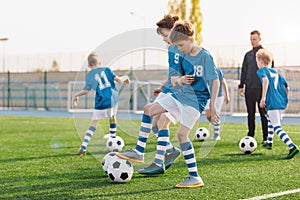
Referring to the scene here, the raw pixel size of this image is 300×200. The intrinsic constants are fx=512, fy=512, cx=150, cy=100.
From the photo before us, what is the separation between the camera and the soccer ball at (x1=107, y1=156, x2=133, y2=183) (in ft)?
17.7

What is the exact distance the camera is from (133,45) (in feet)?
22.7

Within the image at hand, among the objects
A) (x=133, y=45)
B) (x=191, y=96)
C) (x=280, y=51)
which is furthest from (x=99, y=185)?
(x=280, y=51)

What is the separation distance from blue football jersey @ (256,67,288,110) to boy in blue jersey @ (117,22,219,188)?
A: 2925 mm

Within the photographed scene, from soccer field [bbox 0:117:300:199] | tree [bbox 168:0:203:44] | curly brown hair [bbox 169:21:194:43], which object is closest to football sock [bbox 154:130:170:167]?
soccer field [bbox 0:117:300:199]

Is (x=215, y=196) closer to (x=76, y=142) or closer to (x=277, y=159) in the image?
(x=277, y=159)

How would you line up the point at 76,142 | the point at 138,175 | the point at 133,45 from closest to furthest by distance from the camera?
the point at 138,175, the point at 133,45, the point at 76,142

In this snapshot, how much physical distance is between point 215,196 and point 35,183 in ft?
6.44

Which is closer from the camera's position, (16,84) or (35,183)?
(35,183)

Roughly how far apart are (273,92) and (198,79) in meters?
→ 3.22

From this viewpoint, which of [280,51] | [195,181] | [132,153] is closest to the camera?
[195,181]

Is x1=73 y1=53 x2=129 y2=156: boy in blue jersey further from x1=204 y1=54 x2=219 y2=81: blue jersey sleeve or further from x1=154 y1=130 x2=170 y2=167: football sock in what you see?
x1=204 y1=54 x2=219 y2=81: blue jersey sleeve

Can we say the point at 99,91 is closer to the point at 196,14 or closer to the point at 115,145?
the point at 115,145

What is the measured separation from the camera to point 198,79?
5344mm

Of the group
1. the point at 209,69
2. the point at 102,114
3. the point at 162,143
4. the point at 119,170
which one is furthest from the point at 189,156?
the point at 102,114
